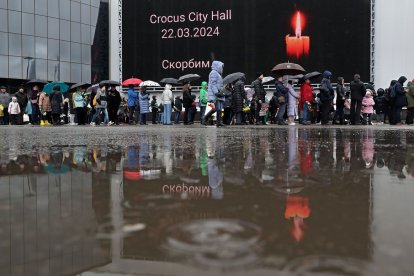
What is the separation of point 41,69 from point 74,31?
5.24 meters

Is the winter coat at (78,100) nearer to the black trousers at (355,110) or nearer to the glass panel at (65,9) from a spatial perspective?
the black trousers at (355,110)

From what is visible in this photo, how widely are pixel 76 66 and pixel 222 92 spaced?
3605 centimetres

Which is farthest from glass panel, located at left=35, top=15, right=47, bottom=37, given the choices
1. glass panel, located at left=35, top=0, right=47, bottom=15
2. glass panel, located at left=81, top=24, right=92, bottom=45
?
glass panel, located at left=81, top=24, right=92, bottom=45

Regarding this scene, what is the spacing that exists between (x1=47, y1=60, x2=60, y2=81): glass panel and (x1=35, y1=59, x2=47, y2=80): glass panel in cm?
32

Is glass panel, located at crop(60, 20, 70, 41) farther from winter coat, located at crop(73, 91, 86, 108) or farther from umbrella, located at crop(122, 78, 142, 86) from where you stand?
winter coat, located at crop(73, 91, 86, 108)

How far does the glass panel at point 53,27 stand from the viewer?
44125mm

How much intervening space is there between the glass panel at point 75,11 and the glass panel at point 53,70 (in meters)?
4.78

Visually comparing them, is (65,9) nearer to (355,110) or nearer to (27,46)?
(27,46)

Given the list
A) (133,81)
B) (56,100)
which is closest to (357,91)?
(56,100)

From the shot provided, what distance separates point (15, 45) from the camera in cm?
4206

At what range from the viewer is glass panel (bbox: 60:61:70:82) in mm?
44312

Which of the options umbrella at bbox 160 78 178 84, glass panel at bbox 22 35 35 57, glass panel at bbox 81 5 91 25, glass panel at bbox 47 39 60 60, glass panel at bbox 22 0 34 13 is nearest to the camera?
umbrella at bbox 160 78 178 84

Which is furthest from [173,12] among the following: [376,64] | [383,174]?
[383,174]

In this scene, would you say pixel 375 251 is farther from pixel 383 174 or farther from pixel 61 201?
pixel 383 174
